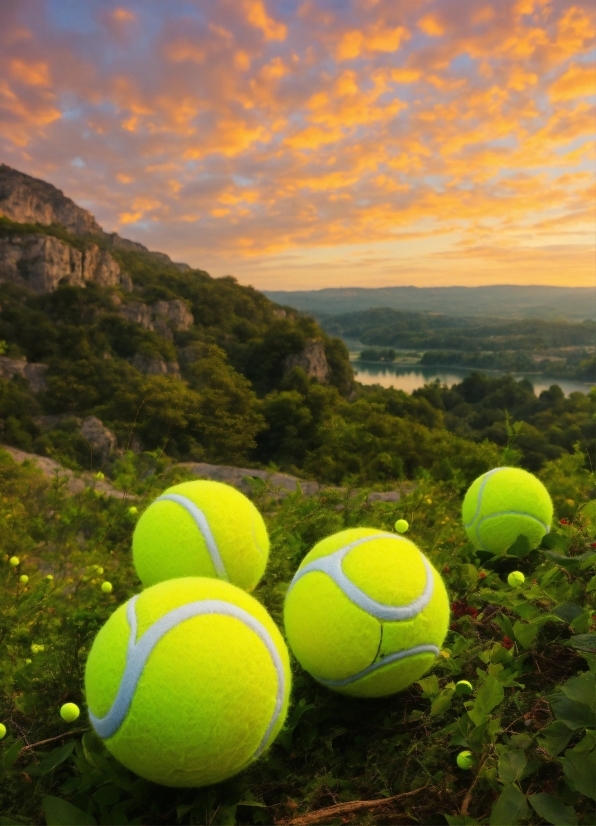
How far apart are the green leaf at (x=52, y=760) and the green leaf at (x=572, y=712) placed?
176 centimetres

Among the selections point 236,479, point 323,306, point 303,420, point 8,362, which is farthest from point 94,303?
point 323,306

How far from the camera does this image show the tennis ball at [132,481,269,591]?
3244 mm

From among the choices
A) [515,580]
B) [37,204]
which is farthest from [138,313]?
[37,204]

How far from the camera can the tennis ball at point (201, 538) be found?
324cm

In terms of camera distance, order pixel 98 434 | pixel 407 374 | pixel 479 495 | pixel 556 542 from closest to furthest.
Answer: pixel 556 542
pixel 479 495
pixel 98 434
pixel 407 374

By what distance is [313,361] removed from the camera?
143 feet

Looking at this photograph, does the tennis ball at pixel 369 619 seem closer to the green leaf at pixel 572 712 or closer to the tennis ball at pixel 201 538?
the green leaf at pixel 572 712

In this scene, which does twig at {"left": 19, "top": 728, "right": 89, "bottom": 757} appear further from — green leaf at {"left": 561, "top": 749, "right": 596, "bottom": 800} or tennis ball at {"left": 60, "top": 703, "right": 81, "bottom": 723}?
green leaf at {"left": 561, "top": 749, "right": 596, "bottom": 800}

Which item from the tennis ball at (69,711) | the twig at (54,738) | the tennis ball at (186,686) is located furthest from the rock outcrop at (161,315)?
the tennis ball at (186,686)

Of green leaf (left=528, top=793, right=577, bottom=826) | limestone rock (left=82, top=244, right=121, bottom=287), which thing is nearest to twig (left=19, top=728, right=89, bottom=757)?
green leaf (left=528, top=793, right=577, bottom=826)

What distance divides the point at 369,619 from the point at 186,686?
87 cm

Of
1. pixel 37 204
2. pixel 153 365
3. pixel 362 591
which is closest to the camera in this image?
pixel 362 591

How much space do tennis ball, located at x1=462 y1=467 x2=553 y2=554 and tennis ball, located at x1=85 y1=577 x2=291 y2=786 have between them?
2310mm

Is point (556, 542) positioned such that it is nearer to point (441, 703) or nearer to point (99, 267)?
point (441, 703)
